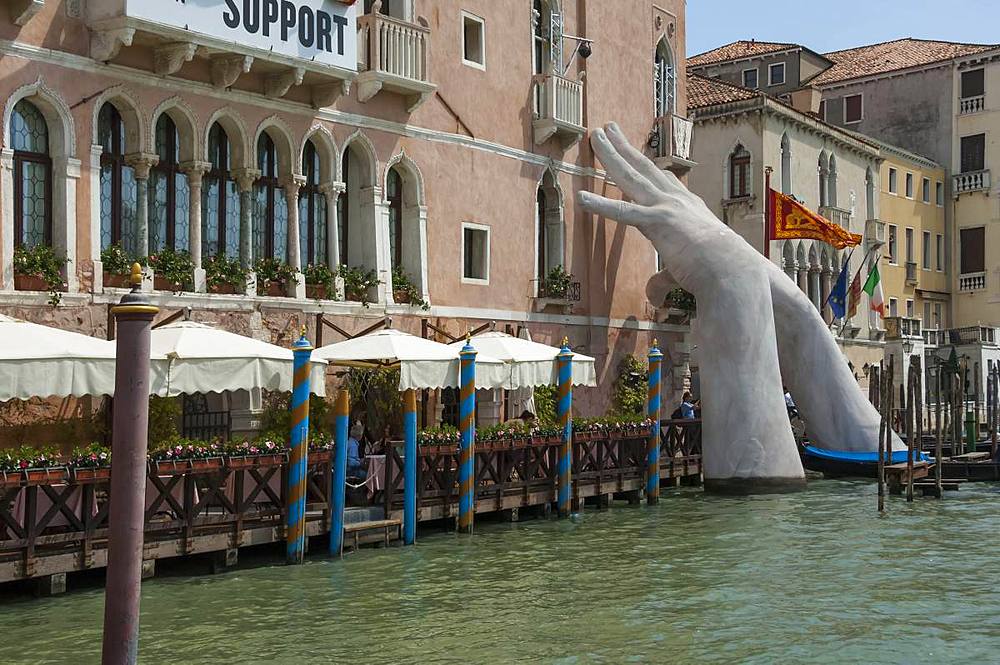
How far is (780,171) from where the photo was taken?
35.5 metres

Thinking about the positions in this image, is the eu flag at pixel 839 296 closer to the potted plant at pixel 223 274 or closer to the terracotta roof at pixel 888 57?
the terracotta roof at pixel 888 57

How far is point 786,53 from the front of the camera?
43.8 meters

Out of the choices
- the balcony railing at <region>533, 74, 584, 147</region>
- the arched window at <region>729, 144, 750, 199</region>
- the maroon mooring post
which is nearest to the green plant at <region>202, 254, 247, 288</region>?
the balcony railing at <region>533, 74, 584, 147</region>

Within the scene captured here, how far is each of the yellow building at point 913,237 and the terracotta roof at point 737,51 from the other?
16.2 ft

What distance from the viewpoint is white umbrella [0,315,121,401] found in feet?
40.5

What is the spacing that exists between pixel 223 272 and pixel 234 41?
291 centimetres

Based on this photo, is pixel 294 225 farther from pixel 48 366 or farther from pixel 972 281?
pixel 972 281

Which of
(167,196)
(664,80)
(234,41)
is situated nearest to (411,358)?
(167,196)

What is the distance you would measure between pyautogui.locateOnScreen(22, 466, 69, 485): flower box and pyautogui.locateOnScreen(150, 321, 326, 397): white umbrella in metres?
1.56

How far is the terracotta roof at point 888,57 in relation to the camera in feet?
149

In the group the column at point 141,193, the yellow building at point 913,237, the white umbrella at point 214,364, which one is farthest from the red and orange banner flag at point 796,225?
the white umbrella at point 214,364

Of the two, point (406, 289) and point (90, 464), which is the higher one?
point (406, 289)

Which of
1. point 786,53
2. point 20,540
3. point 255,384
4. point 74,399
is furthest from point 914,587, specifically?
point 786,53

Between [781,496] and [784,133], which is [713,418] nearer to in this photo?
[781,496]
